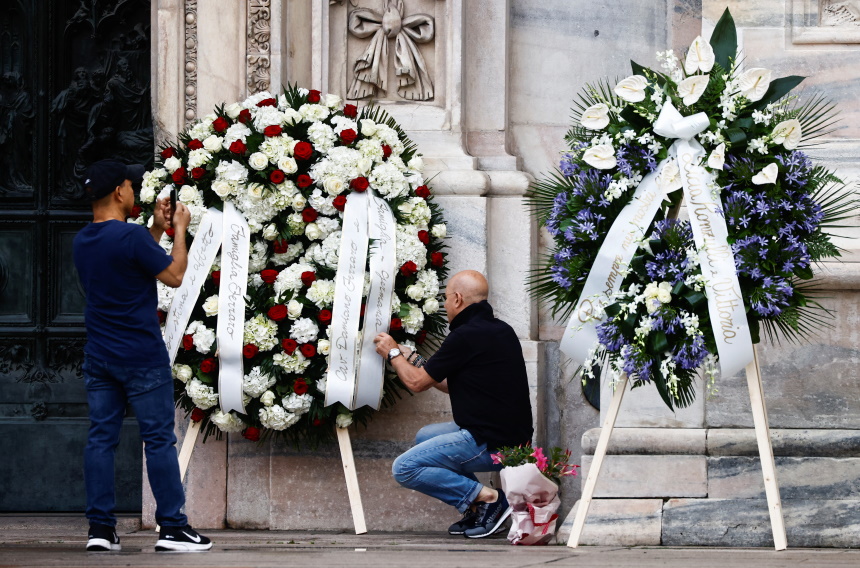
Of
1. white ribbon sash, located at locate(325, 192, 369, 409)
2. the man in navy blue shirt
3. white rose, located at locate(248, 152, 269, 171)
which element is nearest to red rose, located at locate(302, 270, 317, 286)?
white ribbon sash, located at locate(325, 192, 369, 409)

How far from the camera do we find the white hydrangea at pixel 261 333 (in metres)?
6.71

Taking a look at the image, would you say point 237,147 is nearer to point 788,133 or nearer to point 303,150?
point 303,150

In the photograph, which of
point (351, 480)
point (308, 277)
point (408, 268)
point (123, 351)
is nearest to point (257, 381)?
point (308, 277)

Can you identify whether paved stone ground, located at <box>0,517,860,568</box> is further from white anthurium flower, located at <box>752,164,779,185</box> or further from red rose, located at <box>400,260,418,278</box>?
white anthurium flower, located at <box>752,164,779,185</box>

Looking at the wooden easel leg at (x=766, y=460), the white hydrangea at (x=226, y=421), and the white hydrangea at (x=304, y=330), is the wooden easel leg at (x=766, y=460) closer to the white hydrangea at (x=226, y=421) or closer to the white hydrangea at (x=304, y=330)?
the white hydrangea at (x=304, y=330)

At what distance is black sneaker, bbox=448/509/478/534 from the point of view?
6.79 meters

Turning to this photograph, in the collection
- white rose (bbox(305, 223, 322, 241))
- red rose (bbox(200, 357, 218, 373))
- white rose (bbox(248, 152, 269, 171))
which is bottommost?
red rose (bbox(200, 357, 218, 373))

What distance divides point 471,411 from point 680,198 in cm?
155

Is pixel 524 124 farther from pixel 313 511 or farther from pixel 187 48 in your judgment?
pixel 313 511

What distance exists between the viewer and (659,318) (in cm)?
568

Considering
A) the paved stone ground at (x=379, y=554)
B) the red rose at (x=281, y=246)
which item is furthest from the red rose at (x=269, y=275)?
the paved stone ground at (x=379, y=554)

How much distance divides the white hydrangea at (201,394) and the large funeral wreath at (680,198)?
2007 mm

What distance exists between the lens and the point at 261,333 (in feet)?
22.0

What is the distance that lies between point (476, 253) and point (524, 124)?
3.02ft
